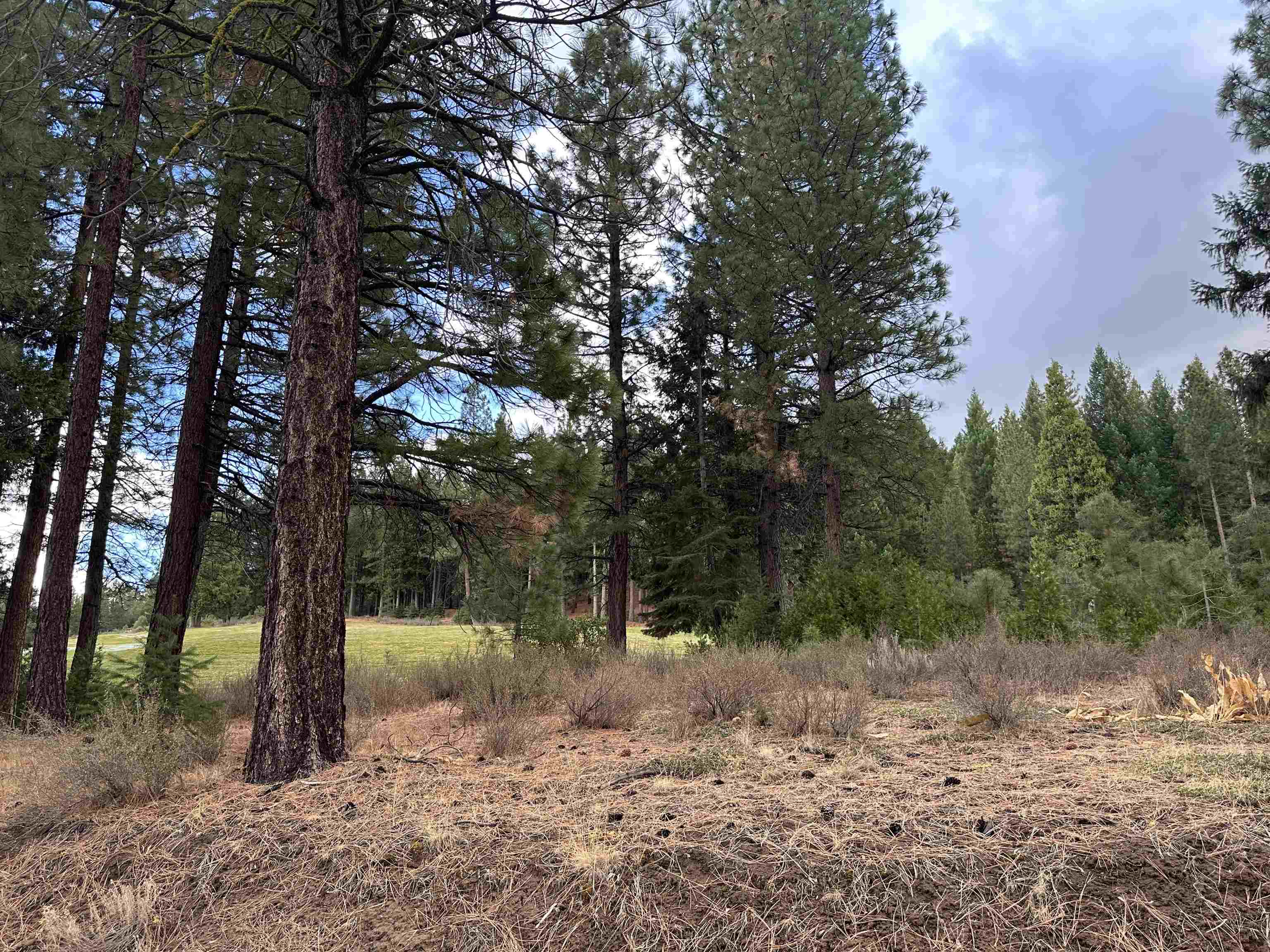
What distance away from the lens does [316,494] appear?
4.41 meters

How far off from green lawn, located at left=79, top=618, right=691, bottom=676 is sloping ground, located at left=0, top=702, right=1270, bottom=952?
9.05 meters

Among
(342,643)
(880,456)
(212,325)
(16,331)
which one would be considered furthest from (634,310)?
(342,643)

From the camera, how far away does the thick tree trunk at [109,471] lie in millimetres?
9609

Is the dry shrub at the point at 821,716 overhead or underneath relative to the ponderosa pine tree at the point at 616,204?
underneath

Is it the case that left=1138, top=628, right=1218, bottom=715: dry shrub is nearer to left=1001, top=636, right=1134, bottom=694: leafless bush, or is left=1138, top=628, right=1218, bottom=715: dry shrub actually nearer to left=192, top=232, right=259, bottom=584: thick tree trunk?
left=1001, top=636, right=1134, bottom=694: leafless bush

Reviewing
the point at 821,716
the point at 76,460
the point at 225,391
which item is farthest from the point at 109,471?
the point at 821,716

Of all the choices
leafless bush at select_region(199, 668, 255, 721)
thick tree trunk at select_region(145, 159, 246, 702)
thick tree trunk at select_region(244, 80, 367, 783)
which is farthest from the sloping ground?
thick tree trunk at select_region(145, 159, 246, 702)

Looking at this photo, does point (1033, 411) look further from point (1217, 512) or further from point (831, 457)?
point (831, 457)

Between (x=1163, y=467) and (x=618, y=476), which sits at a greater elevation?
(x=1163, y=467)

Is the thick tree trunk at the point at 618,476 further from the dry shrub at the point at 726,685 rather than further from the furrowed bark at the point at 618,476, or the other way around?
the dry shrub at the point at 726,685

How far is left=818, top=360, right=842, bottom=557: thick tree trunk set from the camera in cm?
1295

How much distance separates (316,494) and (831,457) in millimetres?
10259

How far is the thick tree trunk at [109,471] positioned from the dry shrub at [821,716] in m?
8.91

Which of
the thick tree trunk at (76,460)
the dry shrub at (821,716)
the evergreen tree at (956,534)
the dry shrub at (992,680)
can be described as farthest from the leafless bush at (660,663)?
the evergreen tree at (956,534)
